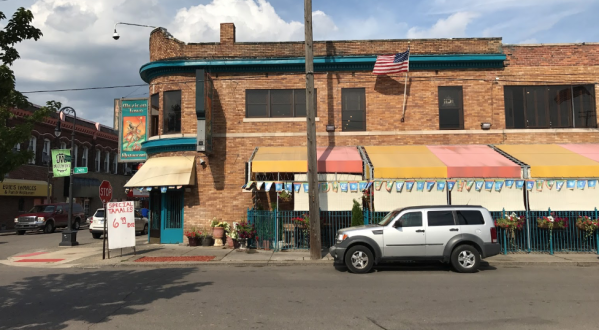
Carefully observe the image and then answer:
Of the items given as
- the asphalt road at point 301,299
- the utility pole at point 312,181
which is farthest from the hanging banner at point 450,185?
the utility pole at point 312,181

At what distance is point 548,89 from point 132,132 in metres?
18.1

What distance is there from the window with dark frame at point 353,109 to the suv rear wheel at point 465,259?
7.34 meters

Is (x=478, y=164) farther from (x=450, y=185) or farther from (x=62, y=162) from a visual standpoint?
(x=62, y=162)

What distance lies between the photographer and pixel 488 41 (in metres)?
17.0

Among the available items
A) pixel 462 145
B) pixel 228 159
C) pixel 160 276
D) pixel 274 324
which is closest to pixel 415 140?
pixel 462 145

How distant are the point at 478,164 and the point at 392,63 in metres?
5.03

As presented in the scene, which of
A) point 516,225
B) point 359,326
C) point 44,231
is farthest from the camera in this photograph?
point 44,231

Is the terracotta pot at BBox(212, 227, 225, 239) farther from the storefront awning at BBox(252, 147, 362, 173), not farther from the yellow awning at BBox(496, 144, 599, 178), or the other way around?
the yellow awning at BBox(496, 144, 599, 178)

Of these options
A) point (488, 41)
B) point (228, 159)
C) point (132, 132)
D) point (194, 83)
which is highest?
point (488, 41)

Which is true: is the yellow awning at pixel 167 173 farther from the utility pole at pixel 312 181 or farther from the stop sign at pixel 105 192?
the utility pole at pixel 312 181

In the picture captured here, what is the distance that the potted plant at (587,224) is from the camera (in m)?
13.6

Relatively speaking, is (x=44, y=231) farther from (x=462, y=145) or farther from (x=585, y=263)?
(x=585, y=263)

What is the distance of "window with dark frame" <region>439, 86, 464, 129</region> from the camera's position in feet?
55.8

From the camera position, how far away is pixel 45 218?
89.0 feet
